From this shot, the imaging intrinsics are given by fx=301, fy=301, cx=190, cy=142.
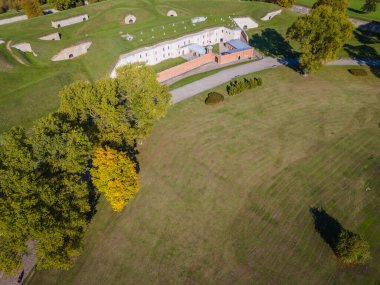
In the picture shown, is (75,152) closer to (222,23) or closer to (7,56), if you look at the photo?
(7,56)


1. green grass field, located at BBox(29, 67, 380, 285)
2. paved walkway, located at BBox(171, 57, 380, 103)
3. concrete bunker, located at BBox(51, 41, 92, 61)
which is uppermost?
concrete bunker, located at BBox(51, 41, 92, 61)

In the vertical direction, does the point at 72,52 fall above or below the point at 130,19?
below

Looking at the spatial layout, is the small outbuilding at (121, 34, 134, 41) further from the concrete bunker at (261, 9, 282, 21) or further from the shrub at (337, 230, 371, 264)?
the shrub at (337, 230, 371, 264)

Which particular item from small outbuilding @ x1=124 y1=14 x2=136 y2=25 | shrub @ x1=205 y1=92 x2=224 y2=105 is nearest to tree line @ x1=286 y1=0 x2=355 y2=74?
shrub @ x1=205 y1=92 x2=224 y2=105

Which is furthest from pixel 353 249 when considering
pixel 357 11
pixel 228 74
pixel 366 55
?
pixel 357 11

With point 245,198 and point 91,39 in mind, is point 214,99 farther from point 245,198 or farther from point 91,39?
point 91,39

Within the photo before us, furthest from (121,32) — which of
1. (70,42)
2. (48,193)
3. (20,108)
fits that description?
(48,193)
